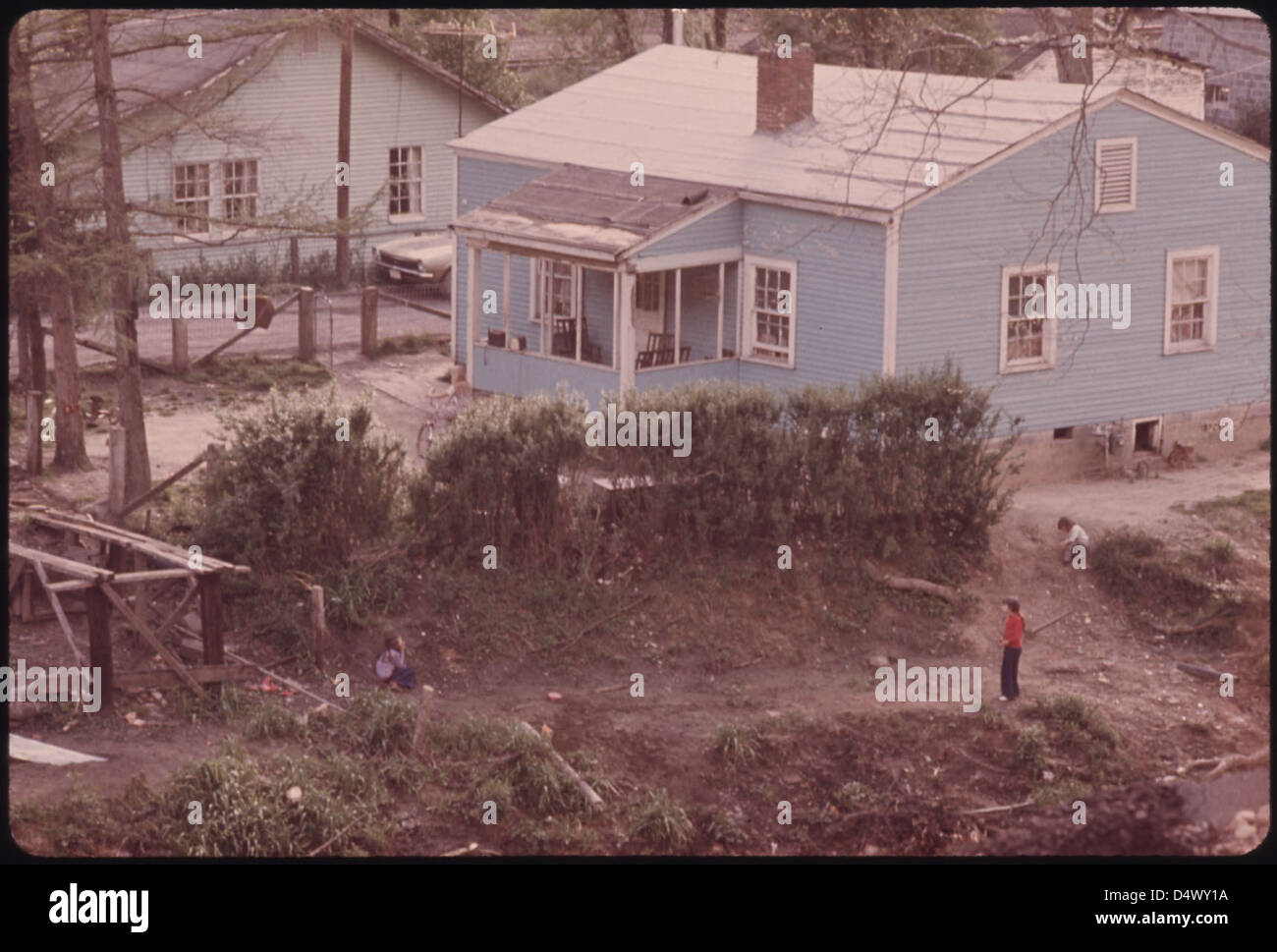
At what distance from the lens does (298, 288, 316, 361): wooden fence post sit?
30.5 m

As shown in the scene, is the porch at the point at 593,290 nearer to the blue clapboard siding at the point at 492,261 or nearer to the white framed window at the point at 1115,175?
the blue clapboard siding at the point at 492,261

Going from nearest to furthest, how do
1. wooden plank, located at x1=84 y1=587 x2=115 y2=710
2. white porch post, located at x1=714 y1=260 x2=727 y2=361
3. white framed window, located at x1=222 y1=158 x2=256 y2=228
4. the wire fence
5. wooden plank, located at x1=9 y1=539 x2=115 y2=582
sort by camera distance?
wooden plank, located at x1=9 y1=539 x2=115 y2=582
wooden plank, located at x1=84 y1=587 x2=115 y2=710
white porch post, located at x1=714 y1=260 x2=727 y2=361
the wire fence
white framed window, located at x1=222 y1=158 x2=256 y2=228

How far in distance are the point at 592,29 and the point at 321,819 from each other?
30.9 meters

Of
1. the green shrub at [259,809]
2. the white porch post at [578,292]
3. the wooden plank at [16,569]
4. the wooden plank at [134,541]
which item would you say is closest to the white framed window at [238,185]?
the white porch post at [578,292]

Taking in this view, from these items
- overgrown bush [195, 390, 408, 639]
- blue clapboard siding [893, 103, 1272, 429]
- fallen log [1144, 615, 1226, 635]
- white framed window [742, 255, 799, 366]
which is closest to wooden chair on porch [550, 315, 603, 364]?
white framed window [742, 255, 799, 366]

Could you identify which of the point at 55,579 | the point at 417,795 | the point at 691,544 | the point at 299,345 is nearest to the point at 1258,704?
the point at 691,544

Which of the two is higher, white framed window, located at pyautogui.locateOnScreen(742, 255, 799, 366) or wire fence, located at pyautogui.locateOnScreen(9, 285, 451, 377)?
white framed window, located at pyautogui.locateOnScreen(742, 255, 799, 366)

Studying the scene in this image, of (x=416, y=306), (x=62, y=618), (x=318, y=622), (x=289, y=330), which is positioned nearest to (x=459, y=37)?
(x=416, y=306)

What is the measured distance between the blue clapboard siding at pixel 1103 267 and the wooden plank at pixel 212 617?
10.3 metres

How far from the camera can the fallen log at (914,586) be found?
2102 cm

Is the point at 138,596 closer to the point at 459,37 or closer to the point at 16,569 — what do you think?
the point at 16,569

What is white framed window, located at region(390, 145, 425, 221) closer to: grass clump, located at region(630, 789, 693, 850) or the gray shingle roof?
the gray shingle roof

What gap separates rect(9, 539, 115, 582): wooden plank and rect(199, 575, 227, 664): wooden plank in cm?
92

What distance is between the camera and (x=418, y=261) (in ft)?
120
